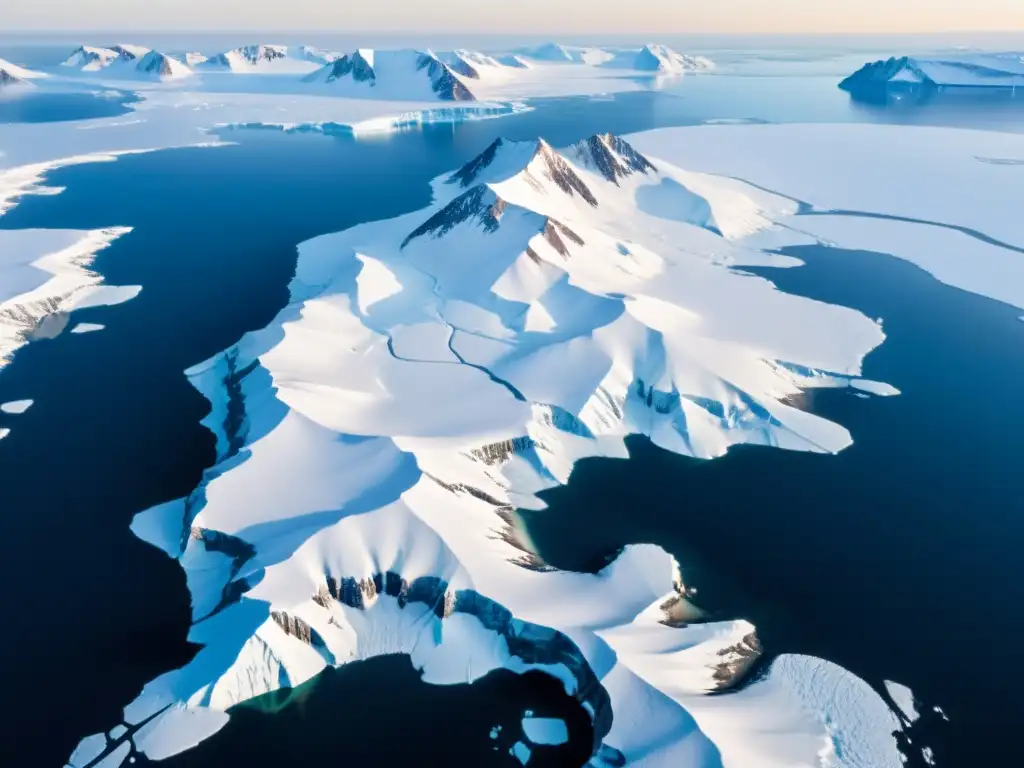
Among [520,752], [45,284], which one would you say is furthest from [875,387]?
[45,284]

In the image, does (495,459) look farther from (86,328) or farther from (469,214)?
(86,328)

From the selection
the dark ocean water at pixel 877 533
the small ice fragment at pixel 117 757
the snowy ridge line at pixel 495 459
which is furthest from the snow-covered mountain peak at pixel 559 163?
the small ice fragment at pixel 117 757

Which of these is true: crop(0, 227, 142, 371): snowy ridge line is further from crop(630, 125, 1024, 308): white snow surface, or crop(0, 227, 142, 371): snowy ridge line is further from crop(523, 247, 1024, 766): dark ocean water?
crop(630, 125, 1024, 308): white snow surface

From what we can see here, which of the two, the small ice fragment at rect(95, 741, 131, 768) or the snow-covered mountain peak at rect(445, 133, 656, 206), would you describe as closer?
the small ice fragment at rect(95, 741, 131, 768)

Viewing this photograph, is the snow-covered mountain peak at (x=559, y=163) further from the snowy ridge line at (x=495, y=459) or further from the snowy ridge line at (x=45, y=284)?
the snowy ridge line at (x=45, y=284)

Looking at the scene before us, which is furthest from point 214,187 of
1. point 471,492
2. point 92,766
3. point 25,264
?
point 92,766

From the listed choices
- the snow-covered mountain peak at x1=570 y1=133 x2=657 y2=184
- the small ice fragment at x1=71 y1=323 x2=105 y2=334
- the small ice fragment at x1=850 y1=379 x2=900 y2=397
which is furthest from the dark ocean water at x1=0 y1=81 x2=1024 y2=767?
the snow-covered mountain peak at x1=570 y1=133 x2=657 y2=184
